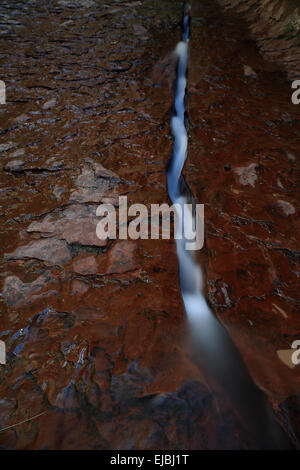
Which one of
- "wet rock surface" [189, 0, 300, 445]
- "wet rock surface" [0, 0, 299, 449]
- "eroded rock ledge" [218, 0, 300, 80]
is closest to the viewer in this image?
"wet rock surface" [0, 0, 299, 449]

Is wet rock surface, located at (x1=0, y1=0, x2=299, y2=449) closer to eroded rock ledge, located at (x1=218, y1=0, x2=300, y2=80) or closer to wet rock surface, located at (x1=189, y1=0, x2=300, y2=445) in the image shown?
wet rock surface, located at (x1=189, y1=0, x2=300, y2=445)

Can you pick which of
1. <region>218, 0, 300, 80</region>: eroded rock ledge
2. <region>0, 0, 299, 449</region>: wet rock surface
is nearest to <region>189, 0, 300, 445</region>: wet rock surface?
<region>0, 0, 299, 449</region>: wet rock surface

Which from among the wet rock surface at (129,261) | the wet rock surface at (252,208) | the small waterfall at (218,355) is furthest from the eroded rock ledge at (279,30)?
the small waterfall at (218,355)

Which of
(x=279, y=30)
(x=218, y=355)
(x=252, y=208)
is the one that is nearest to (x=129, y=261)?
(x=218, y=355)

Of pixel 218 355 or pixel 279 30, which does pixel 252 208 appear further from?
pixel 279 30

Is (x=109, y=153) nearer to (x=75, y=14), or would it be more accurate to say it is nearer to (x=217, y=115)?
(x=217, y=115)

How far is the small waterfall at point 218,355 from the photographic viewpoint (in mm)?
1392

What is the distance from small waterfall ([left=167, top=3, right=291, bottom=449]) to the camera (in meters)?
1.39

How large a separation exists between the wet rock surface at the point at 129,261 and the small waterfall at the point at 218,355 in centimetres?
6

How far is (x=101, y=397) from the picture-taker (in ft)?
4.69

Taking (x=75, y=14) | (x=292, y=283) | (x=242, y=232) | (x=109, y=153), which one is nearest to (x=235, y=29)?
(x=75, y=14)

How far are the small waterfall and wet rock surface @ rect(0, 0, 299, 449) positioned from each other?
6 cm

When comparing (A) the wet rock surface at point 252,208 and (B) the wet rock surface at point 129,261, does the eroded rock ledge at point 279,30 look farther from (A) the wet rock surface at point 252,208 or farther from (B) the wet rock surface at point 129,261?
(B) the wet rock surface at point 129,261

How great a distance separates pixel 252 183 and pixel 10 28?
266 inches
